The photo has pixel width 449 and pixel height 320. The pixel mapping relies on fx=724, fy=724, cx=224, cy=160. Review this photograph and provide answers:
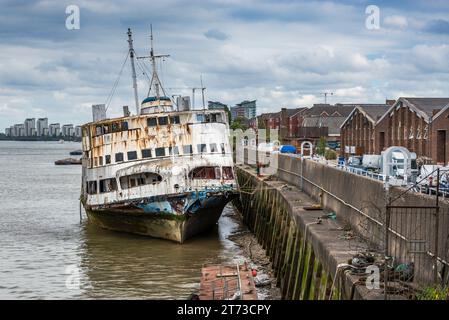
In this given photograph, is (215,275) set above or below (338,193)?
below

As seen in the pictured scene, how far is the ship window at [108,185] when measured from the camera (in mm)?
36156

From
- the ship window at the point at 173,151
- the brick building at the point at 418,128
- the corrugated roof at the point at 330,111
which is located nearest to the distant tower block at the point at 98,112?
the ship window at the point at 173,151

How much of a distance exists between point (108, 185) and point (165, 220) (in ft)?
13.4

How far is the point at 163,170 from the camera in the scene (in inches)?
1339

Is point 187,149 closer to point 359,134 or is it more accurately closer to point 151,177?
point 151,177

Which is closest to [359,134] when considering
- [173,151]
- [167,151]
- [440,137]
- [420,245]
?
[440,137]

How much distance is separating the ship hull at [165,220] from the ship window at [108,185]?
99 centimetres

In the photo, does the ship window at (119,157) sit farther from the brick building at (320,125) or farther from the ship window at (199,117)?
the brick building at (320,125)

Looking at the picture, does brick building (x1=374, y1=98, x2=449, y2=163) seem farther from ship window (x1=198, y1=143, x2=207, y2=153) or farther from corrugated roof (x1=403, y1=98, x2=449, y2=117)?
ship window (x1=198, y1=143, x2=207, y2=153)

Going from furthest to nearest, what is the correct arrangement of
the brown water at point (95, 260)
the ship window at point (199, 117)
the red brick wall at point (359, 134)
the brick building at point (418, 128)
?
1. the red brick wall at point (359, 134)
2. the brick building at point (418, 128)
3. the ship window at point (199, 117)
4. the brown water at point (95, 260)

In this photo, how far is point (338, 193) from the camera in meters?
24.9
